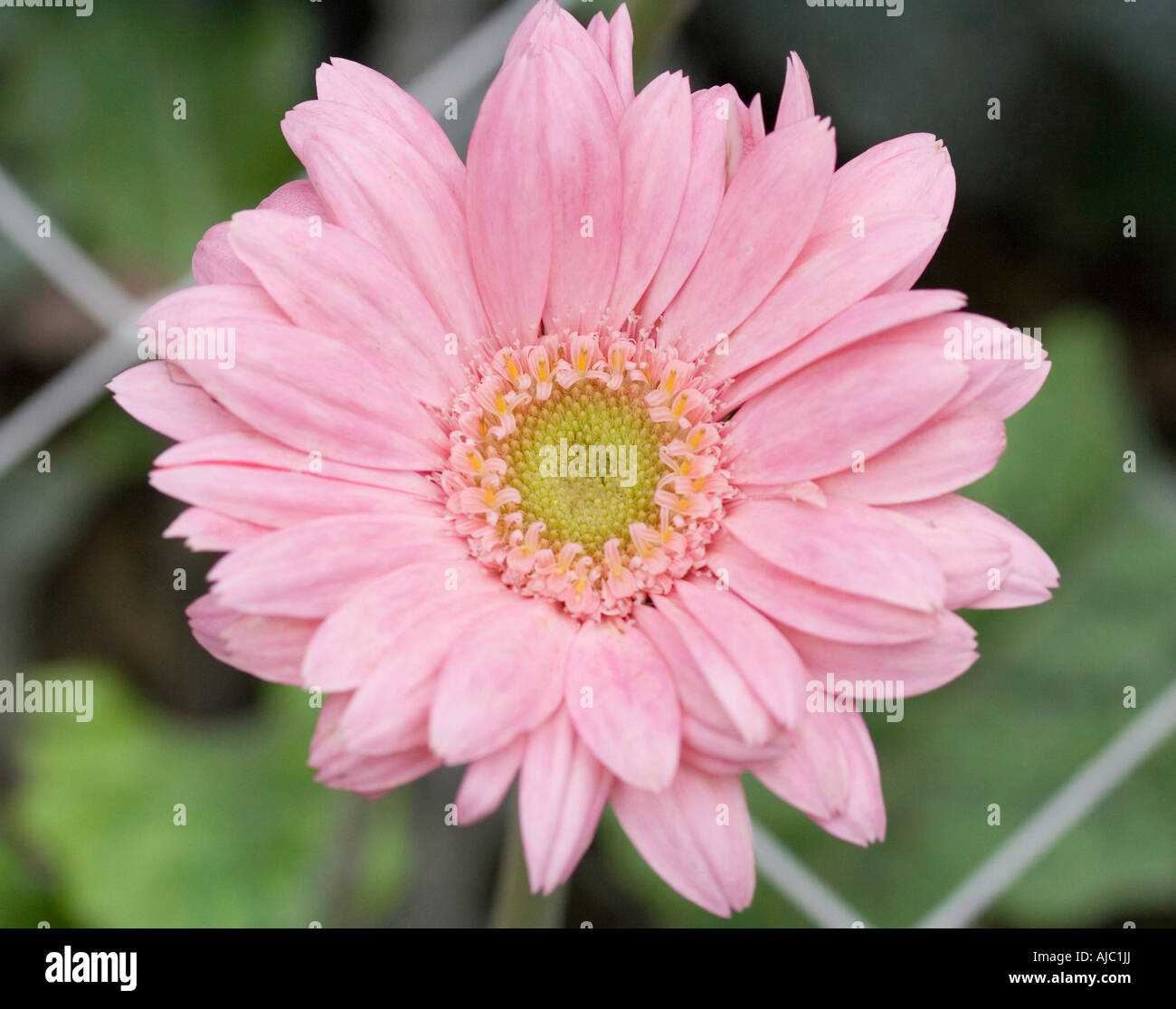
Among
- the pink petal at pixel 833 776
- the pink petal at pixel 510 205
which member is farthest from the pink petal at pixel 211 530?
the pink petal at pixel 833 776

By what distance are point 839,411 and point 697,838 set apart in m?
0.38

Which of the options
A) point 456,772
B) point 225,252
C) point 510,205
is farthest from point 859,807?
point 456,772

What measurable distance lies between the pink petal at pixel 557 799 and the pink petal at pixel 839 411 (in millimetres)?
322

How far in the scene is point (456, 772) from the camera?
194cm

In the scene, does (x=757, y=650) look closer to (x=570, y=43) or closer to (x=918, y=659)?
(x=918, y=659)

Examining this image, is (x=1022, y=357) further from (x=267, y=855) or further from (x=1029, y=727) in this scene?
(x=267, y=855)

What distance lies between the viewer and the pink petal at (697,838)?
2.80 feet

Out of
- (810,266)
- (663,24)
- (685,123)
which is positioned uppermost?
(663,24)

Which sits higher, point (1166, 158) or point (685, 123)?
point (1166, 158)

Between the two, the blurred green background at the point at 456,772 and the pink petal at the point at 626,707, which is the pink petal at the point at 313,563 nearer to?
the pink petal at the point at 626,707

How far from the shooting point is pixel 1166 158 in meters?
1.84

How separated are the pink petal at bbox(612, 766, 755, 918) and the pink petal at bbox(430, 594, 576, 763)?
11 cm

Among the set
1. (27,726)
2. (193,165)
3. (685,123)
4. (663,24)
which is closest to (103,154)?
(193,165)

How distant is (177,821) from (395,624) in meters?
1.07
